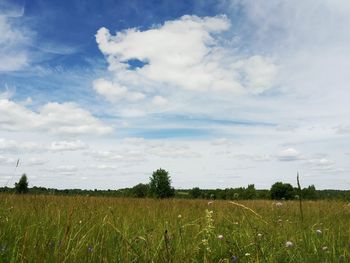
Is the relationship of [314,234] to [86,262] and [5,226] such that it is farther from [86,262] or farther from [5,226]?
[5,226]

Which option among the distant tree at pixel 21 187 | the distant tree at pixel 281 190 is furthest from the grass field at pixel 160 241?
the distant tree at pixel 281 190

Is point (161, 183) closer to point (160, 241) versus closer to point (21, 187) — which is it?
point (21, 187)

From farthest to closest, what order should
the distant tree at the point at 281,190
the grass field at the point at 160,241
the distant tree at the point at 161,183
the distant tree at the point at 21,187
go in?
the distant tree at the point at 281,190 → the distant tree at the point at 161,183 → the distant tree at the point at 21,187 → the grass field at the point at 160,241

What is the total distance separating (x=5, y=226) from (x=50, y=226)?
1.47 feet

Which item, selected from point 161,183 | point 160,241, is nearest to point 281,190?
point 161,183

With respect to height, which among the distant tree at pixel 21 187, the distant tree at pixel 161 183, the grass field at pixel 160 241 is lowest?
the grass field at pixel 160 241

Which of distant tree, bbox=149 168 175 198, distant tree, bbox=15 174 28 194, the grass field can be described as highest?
distant tree, bbox=149 168 175 198

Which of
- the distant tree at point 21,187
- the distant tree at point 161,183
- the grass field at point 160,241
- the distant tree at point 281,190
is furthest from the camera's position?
the distant tree at point 281,190

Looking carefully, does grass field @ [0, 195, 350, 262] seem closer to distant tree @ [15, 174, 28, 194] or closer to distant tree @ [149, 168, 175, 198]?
distant tree @ [15, 174, 28, 194]

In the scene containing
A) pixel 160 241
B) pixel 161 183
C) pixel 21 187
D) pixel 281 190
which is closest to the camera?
pixel 160 241

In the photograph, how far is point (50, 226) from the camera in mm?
3936

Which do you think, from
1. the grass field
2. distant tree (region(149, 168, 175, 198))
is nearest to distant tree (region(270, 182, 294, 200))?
distant tree (region(149, 168, 175, 198))

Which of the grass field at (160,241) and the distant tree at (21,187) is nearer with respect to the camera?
the grass field at (160,241)

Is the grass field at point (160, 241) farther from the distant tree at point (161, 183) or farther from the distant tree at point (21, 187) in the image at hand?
the distant tree at point (161, 183)
